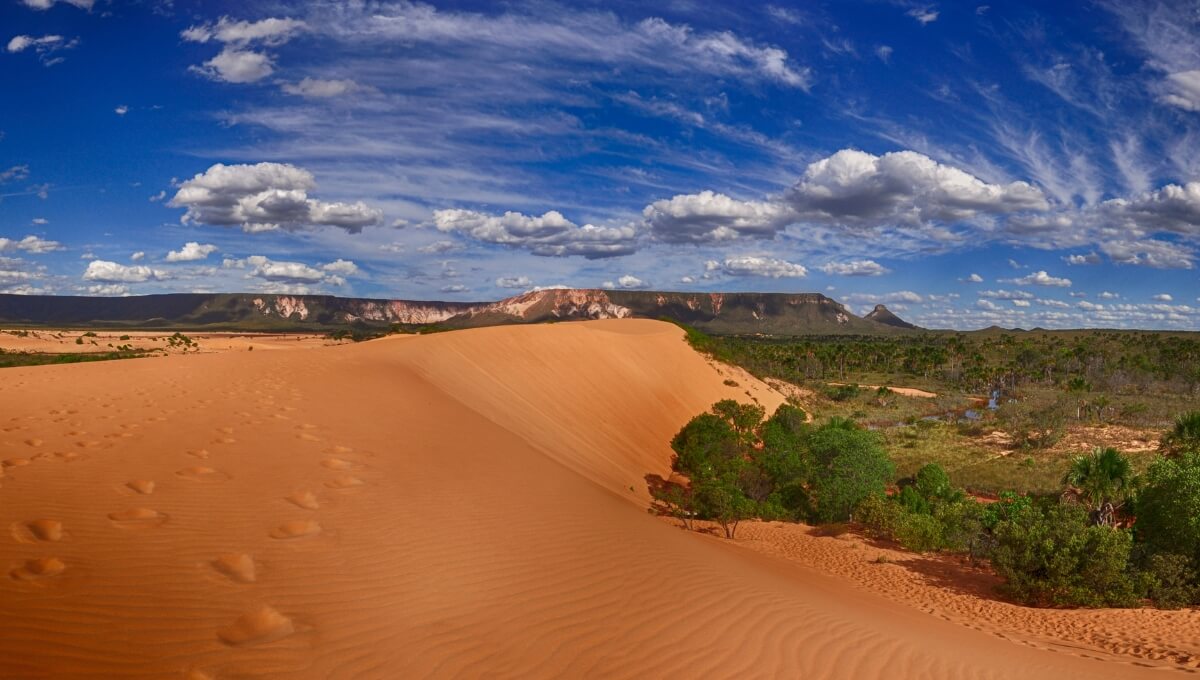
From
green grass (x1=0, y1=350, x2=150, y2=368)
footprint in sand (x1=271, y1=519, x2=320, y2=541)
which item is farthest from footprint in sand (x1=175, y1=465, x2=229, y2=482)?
green grass (x1=0, y1=350, x2=150, y2=368)

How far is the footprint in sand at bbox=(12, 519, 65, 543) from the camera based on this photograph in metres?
5.46

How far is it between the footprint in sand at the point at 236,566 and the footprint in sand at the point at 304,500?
1524 millimetres

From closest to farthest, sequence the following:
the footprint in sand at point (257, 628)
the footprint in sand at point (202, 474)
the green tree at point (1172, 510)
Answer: the footprint in sand at point (257, 628) < the footprint in sand at point (202, 474) < the green tree at point (1172, 510)

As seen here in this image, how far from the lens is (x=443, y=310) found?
631ft

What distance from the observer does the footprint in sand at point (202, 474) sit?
Result: 761 centimetres

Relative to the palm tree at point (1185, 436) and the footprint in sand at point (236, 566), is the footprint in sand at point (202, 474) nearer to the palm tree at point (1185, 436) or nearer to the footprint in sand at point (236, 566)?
the footprint in sand at point (236, 566)

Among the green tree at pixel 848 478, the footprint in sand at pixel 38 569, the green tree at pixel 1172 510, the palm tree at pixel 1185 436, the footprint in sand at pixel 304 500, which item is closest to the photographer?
the footprint in sand at pixel 38 569

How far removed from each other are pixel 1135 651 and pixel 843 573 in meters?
4.73

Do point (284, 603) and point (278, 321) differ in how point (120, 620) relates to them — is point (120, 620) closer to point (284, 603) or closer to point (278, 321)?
point (284, 603)

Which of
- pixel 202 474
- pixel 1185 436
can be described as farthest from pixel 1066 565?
pixel 1185 436

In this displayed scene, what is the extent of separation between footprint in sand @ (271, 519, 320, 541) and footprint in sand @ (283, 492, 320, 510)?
49 centimetres

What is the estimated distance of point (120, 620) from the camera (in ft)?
14.5

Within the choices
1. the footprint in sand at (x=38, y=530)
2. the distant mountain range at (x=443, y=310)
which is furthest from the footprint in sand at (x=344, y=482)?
the distant mountain range at (x=443, y=310)

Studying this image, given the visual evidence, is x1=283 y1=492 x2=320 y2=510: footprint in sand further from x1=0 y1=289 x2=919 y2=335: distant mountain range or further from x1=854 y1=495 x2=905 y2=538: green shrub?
x1=0 y1=289 x2=919 y2=335: distant mountain range
